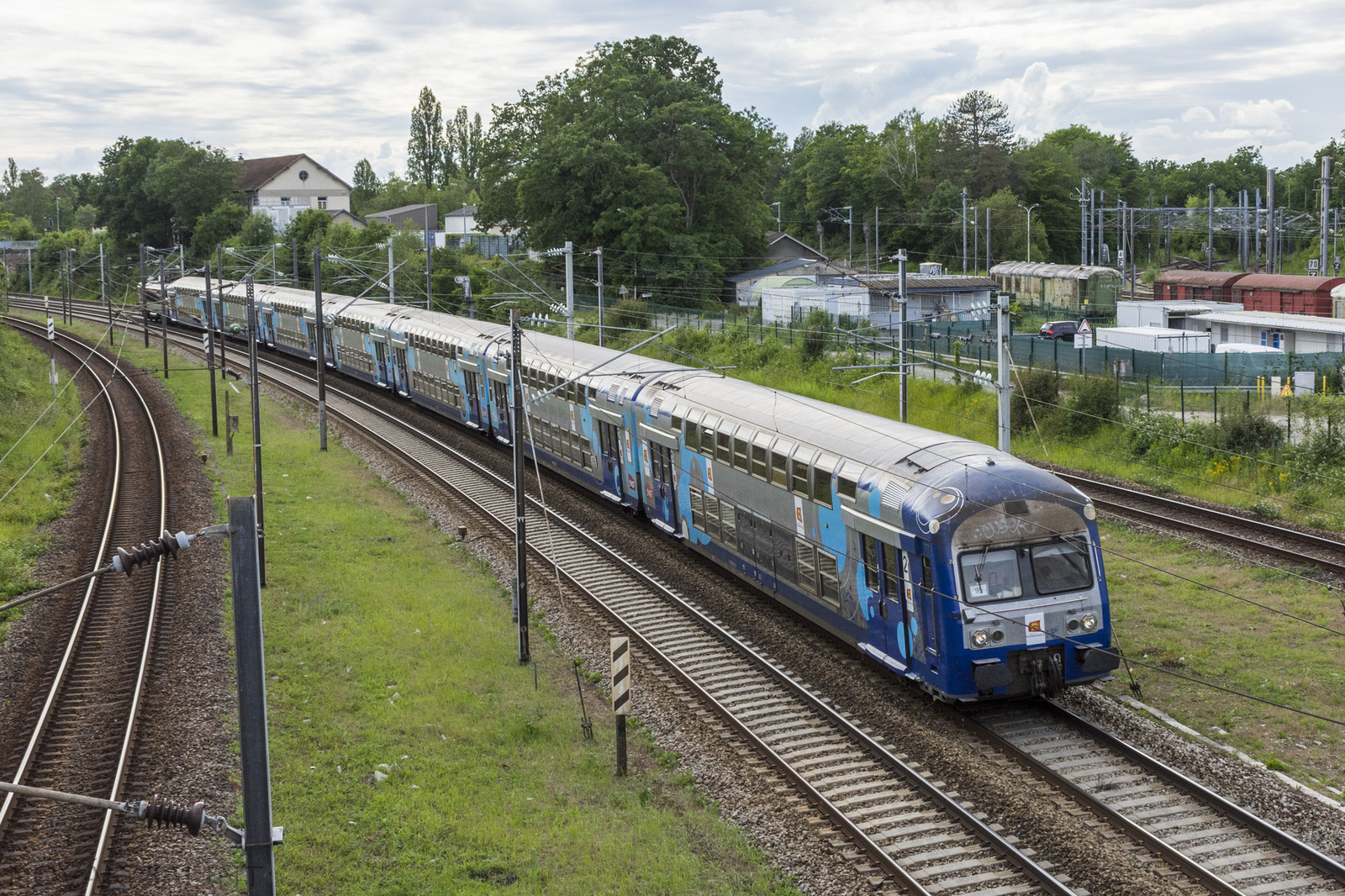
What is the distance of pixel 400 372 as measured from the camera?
51500 mm

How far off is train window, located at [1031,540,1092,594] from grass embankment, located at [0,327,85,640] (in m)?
17.8

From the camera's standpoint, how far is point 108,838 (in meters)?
13.8

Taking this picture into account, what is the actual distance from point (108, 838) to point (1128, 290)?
9263 cm

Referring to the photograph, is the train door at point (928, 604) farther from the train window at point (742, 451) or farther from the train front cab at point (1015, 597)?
the train window at point (742, 451)

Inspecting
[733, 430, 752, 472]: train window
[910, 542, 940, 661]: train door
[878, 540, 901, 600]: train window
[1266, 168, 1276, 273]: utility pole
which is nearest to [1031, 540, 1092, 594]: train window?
[910, 542, 940, 661]: train door

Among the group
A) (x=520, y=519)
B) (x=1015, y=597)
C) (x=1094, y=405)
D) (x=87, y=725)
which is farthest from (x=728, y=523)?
(x=1094, y=405)

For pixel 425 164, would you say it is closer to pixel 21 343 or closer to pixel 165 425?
pixel 21 343

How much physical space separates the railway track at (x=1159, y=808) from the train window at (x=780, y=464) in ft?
17.0

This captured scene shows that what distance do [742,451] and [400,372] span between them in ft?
104

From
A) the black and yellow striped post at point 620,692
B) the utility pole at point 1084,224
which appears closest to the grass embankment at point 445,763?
the black and yellow striped post at point 620,692

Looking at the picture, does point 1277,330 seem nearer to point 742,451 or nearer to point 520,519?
point 742,451

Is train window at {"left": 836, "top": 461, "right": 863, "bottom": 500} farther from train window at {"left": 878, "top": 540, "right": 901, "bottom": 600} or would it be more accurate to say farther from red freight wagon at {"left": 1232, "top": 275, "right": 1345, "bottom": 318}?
red freight wagon at {"left": 1232, "top": 275, "right": 1345, "bottom": 318}

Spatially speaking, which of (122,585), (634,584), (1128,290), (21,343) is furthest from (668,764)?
(1128,290)

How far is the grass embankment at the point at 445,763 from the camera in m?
13.6
